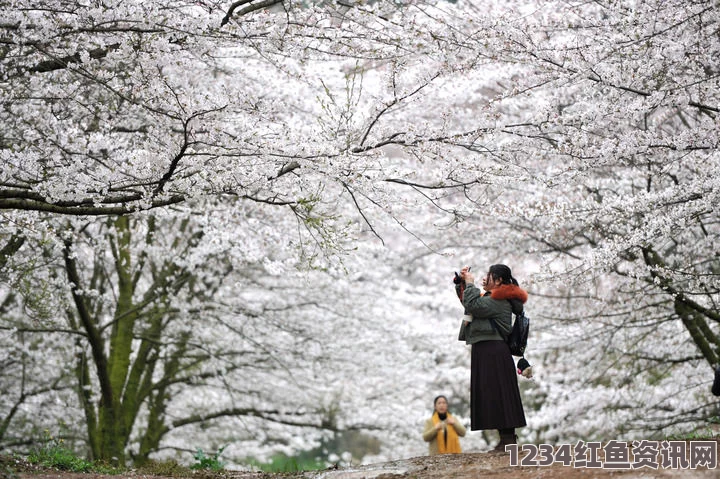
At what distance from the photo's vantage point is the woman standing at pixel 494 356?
5.29m

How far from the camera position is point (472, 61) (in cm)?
502

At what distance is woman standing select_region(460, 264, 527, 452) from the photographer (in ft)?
17.4

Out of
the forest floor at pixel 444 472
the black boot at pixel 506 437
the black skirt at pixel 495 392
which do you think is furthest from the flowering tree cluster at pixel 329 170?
the forest floor at pixel 444 472

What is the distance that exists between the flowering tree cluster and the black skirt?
35.3 inches

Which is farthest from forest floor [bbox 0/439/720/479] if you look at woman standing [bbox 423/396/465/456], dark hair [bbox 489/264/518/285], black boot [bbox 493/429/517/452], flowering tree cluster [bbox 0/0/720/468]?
flowering tree cluster [bbox 0/0/720/468]

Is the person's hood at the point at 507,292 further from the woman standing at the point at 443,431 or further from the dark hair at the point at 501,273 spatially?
the woman standing at the point at 443,431

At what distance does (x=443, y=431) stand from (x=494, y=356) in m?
2.31

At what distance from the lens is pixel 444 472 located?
4.97m

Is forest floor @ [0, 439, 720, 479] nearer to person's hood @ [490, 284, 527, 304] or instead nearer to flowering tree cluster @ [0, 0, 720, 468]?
person's hood @ [490, 284, 527, 304]

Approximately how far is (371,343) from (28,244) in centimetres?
625

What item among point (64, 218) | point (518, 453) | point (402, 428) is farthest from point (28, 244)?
point (402, 428)

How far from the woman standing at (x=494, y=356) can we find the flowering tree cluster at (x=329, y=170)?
504 millimetres

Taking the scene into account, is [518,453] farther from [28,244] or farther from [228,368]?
[228,368]

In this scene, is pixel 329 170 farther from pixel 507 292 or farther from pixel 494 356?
pixel 494 356
